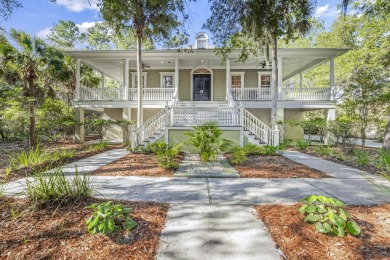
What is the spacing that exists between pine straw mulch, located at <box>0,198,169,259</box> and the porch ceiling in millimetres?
9579

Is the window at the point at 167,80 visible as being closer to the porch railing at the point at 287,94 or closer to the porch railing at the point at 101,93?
the porch railing at the point at 101,93

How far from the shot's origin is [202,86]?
15188 mm

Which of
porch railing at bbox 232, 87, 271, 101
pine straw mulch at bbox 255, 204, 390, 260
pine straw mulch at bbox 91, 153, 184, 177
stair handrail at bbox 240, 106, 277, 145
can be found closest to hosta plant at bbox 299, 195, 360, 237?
pine straw mulch at bbox 255, 204, 390, 260

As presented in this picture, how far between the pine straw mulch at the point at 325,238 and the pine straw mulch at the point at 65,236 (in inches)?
54.6

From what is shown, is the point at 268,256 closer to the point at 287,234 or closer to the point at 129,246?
the point at 287,234

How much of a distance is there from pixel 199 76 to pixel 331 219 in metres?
13.9

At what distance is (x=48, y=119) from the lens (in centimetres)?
1103

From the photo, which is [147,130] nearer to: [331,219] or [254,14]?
[254,14]

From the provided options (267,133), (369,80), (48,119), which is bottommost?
(267,133)

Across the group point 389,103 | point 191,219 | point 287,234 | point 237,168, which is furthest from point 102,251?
point 389,103

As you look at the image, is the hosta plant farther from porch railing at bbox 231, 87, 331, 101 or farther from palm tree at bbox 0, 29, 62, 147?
palm tree at bbox 0, 29, 62, 147

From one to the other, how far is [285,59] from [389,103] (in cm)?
580

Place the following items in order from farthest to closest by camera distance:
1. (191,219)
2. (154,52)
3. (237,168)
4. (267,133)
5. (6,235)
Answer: (154,52) < (267,133) < (237,168) < (191,219) < (6,235)

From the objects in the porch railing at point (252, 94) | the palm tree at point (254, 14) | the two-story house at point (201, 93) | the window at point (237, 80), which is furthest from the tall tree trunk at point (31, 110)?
the window at point (237, 80)
